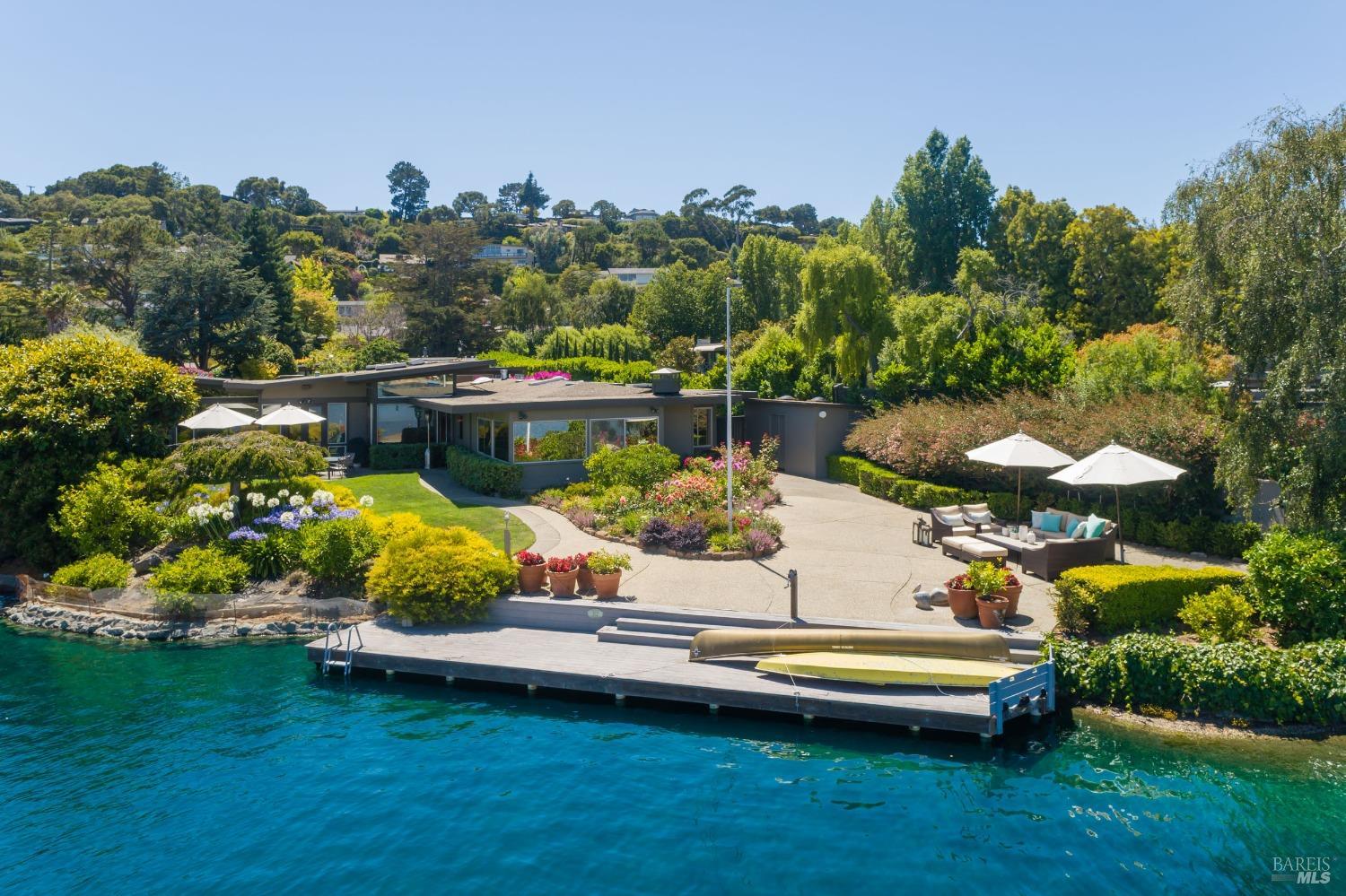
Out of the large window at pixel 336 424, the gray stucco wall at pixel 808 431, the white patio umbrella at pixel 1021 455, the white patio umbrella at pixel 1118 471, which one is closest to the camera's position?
the white patio umbrella at pixel 1118 471

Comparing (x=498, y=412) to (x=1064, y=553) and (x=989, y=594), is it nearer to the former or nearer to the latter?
(x=989, y=594)

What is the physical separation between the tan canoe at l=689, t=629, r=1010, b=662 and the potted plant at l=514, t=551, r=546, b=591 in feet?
11.8

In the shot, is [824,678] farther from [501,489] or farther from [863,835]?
[501,489]

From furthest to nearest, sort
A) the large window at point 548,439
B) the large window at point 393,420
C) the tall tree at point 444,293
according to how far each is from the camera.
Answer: the tall tree at point 444,293 < the large window at point 393,420 < the large window at point 548,439

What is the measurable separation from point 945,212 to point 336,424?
43552 mm

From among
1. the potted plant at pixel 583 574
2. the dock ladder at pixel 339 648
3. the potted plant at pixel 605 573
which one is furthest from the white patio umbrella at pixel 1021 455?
the dock ladder at pixel 339 648

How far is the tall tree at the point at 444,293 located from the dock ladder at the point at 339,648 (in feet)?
147

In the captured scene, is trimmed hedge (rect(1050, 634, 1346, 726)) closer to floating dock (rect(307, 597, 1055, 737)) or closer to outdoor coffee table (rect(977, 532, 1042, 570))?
floating dock (rect(307, 597, 1055, 737))

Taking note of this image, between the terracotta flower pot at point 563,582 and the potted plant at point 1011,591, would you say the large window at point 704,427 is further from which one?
the potted plant at point 1011,591

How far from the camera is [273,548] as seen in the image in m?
17.7

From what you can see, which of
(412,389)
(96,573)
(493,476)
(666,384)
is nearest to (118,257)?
(412,389)

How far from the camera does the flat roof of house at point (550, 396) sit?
24.5 meters

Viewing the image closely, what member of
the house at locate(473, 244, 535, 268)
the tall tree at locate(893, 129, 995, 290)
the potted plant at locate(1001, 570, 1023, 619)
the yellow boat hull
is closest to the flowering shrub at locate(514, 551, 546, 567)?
the yellow boat hull

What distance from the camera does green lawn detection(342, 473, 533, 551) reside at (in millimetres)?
20109
